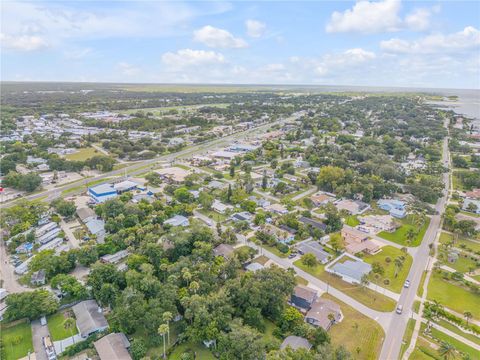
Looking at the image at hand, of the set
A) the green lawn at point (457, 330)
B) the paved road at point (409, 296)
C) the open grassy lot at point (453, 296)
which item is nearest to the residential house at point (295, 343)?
the paved road at point (409, 296)

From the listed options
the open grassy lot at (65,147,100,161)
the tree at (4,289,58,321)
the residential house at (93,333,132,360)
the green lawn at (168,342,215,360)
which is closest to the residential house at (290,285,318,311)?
the green lawn at (168,342,215,360)

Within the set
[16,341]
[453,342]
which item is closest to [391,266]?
[453,342]

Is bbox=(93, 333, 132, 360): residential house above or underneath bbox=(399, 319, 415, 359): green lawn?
above

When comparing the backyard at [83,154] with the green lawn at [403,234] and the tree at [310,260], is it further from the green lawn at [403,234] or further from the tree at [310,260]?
the green lawn at [403,234]

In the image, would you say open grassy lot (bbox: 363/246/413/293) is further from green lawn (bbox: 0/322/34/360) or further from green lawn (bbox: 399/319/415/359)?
green lawn (bbox: 0/322/34/360)

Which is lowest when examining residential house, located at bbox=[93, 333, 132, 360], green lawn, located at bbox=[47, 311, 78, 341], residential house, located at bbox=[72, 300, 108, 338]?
green lawn, located at bbox=[47, 311, 78, 341]

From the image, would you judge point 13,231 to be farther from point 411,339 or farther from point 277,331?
point 411,339
